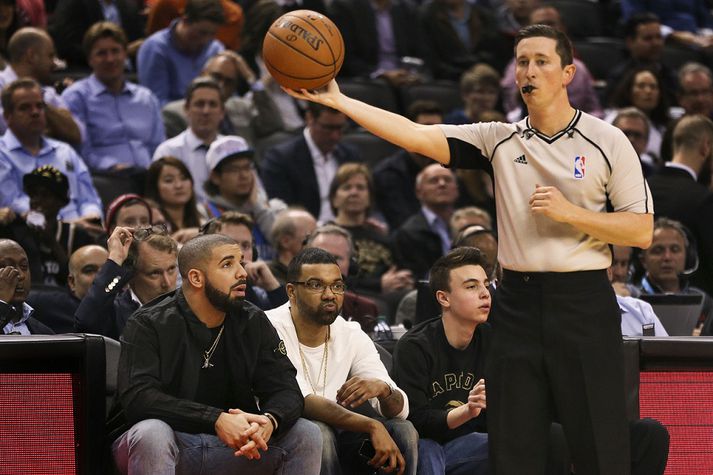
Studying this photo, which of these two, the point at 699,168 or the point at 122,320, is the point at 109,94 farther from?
the point at 699,168

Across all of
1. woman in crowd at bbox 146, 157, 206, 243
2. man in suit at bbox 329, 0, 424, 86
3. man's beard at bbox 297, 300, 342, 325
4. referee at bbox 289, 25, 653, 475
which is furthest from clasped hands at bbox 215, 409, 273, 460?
man in suit at bbox 329, 0, 424, 86

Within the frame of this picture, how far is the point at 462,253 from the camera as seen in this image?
583 cm

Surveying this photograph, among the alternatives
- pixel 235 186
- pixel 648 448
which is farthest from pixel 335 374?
pixel 235 186

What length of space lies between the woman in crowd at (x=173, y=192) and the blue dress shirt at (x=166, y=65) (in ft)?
6.24

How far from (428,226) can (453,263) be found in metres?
3.05

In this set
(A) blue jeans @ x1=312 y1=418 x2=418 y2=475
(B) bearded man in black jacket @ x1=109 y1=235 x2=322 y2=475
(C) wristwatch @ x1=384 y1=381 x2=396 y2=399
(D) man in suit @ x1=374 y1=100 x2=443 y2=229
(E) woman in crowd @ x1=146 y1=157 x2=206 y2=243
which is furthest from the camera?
(D) man in suit @ x1=374 y1=100 x2=443 y2=229

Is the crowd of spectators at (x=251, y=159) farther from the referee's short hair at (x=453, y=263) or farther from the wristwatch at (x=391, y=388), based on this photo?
the wristwatch at (x=391, y=388)

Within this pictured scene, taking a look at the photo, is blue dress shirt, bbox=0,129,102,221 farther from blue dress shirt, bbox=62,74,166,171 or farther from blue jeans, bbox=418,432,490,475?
blue jeans, bbox=418,432,490,475

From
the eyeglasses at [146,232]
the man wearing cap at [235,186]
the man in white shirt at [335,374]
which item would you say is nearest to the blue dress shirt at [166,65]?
the man wearing cap at [235,186]

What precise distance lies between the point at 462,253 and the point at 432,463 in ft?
3.54

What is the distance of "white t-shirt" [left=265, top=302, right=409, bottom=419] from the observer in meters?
5.50

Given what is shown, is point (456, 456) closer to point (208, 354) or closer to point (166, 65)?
point (208, 354)

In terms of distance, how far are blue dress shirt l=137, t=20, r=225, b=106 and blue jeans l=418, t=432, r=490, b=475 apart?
16.9 feet

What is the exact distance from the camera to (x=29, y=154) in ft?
25.9
